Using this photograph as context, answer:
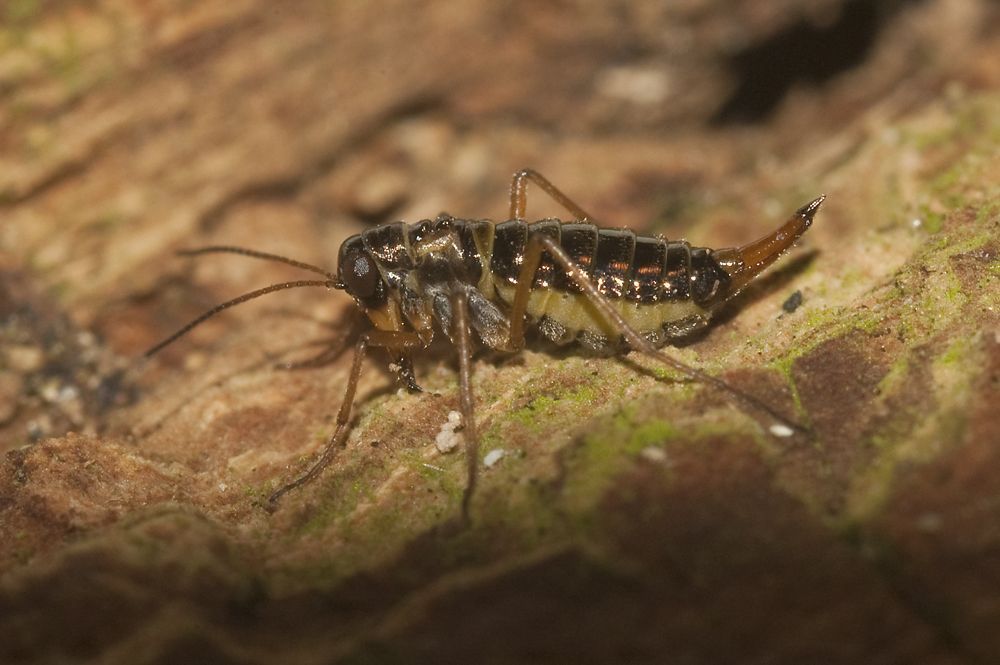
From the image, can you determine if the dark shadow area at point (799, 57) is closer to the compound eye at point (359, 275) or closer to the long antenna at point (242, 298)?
the compound eye at point (359, 275)

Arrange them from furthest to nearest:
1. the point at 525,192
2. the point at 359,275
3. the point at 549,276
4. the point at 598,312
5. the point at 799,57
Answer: the point at 799,57, the point at 525,192, the point at 359,275, the point at 549,276, the point at 598,312

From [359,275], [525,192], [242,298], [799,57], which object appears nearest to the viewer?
[242,298]

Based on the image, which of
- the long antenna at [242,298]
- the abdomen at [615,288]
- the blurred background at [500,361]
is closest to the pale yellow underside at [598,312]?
the abdomen at [615,288]

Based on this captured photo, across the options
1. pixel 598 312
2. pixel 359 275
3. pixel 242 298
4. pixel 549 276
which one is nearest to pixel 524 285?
pixel 549 276

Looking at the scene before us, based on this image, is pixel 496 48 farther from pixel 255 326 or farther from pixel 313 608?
pixel 313 608

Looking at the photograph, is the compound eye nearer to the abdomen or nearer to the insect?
the insect

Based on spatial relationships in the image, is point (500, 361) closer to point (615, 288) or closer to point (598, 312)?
point (598, 312)

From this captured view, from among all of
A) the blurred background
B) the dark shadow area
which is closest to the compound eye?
the blurred background
